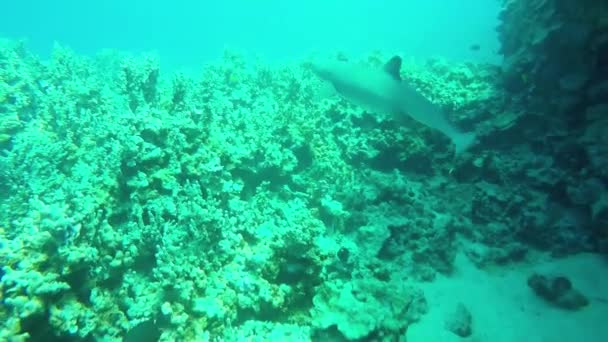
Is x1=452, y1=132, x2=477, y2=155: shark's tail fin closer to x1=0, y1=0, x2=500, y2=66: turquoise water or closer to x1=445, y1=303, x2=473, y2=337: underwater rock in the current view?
x1=445, y1=303, x2=473, y2=337: underwater rock

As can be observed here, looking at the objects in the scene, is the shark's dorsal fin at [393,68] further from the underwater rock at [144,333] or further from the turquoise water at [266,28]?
the turquoise water at [266,28]

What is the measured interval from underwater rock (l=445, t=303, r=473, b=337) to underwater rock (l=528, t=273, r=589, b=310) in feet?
3.12

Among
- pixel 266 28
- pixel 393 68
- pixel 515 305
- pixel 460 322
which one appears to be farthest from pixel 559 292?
pixel 266 28

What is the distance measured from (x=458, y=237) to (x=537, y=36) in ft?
15.1

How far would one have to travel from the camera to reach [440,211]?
559cm

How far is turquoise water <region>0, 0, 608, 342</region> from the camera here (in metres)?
3.38

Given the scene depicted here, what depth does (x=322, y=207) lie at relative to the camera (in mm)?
5652

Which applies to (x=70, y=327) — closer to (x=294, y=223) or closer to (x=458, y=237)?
(x=294, y=223)

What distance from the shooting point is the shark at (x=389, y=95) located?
616 cm

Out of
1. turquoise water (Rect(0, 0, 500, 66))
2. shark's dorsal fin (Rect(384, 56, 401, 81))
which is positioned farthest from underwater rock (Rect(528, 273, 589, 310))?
turquoise water (Rect(0, 0, 500, 66))

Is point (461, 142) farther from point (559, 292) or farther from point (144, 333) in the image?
point (144, 333)

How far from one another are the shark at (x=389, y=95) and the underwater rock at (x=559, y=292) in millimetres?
2664

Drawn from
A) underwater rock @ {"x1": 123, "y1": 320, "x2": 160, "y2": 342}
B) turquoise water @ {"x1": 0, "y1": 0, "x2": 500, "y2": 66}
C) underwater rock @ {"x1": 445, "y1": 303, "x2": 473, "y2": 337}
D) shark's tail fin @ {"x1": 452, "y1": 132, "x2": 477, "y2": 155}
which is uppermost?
turquoise water @ {"x1": 0, "y1": 0, "x2": 500, "y2": 66}

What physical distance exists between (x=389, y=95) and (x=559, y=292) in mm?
3663
